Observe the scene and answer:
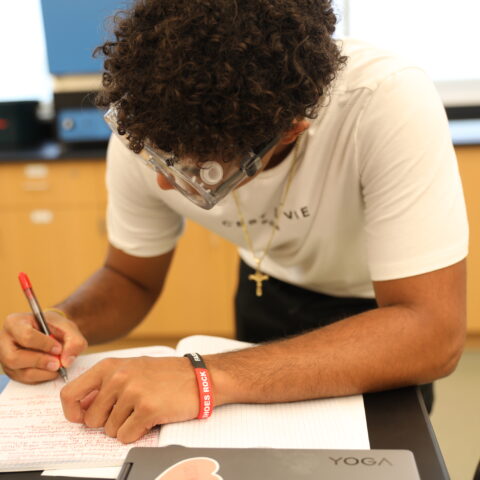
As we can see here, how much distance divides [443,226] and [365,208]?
16 cm

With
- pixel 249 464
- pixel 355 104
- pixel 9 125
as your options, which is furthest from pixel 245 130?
pixel 9 125

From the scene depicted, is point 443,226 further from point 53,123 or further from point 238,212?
point 53,123

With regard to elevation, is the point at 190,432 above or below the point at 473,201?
above

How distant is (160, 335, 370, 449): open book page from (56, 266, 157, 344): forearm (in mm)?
433

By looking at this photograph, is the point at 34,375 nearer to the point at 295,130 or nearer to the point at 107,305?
the point at 107,305

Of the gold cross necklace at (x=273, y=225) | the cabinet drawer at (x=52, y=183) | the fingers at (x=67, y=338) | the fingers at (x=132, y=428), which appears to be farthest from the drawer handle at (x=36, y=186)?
the fingers at (x=132, y=428)

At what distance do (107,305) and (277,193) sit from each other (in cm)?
40

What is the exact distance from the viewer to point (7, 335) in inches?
40.8

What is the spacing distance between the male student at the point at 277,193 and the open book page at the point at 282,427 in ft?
0.06

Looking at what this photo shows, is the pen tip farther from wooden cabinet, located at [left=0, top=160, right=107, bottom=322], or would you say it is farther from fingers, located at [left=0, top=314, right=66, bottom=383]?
wooden cabinet, located at [left=0, top=160, right=107, bottom=322]

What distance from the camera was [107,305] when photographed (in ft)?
4.29

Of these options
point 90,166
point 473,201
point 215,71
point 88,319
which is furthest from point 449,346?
point 90,166

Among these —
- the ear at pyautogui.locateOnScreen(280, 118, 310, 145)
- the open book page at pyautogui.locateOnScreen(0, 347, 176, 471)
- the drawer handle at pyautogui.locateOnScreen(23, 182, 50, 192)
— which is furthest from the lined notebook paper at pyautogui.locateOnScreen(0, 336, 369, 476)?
the drawer handle at pyautogui.locateOnScreen(23, 182, 50, 192)

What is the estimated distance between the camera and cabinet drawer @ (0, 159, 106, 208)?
2.70 m
